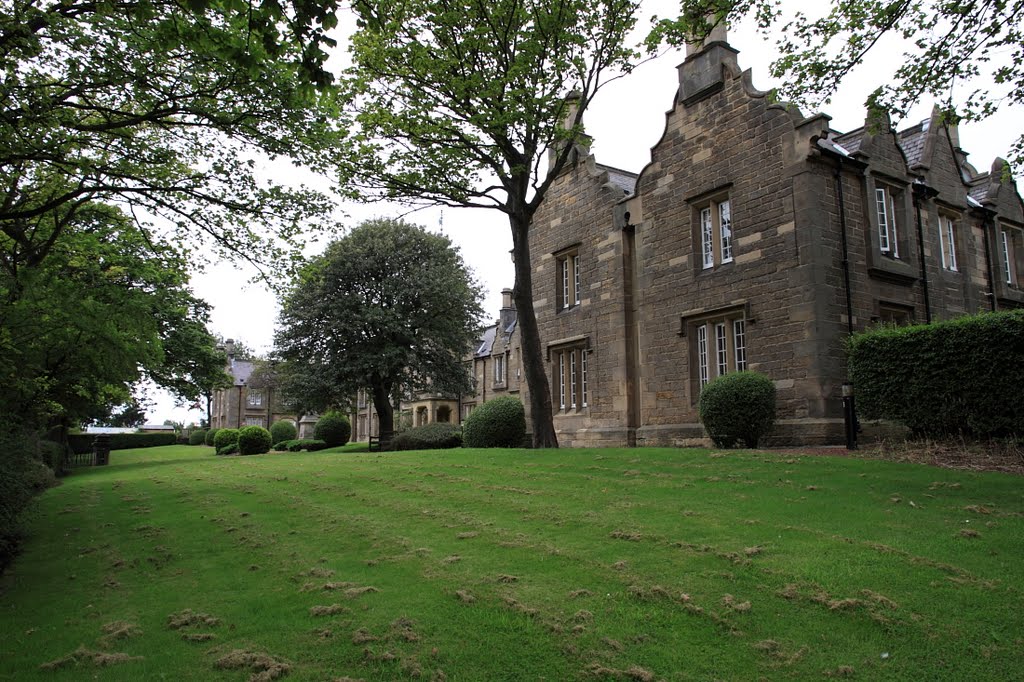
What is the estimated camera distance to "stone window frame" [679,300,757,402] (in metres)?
18.5

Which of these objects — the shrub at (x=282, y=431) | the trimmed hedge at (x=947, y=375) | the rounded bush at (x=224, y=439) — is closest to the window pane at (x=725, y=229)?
the trimmed hedge at (x=947, y=375)

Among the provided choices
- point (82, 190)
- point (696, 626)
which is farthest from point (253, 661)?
point (82, 190)

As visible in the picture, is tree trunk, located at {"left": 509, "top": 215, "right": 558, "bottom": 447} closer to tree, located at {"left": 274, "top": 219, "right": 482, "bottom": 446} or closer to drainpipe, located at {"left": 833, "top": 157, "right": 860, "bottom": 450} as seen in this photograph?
drainpipe, located at {"left": 833, "top": 157, "right": 860, "bottom": 450}

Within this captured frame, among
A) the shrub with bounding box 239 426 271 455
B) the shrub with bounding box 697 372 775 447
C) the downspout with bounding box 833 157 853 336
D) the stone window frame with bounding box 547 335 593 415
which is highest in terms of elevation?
the downspout with bounding box 833 157 853 336

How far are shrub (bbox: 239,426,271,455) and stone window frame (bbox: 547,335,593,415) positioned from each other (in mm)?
18421

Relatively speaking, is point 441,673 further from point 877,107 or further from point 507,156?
point 507,156

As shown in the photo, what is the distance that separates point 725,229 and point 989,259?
10773mm

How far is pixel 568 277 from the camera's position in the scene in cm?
2548

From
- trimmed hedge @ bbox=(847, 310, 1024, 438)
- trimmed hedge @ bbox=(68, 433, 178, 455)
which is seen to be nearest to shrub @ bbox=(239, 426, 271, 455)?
trimmed hedge @ bbox=(68, 433, 178, 455)

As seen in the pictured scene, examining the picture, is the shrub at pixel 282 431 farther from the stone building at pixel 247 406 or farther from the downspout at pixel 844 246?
the downspout at pixel 844 246

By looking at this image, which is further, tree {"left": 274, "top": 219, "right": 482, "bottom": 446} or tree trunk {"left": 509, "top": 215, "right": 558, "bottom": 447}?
tree {"left": 274, "top": 219, "right": 482, "bottom": 446}

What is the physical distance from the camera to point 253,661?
201 inches

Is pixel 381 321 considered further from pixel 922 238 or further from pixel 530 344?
pixel 922 238

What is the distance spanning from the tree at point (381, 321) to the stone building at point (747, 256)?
41.1 ft
